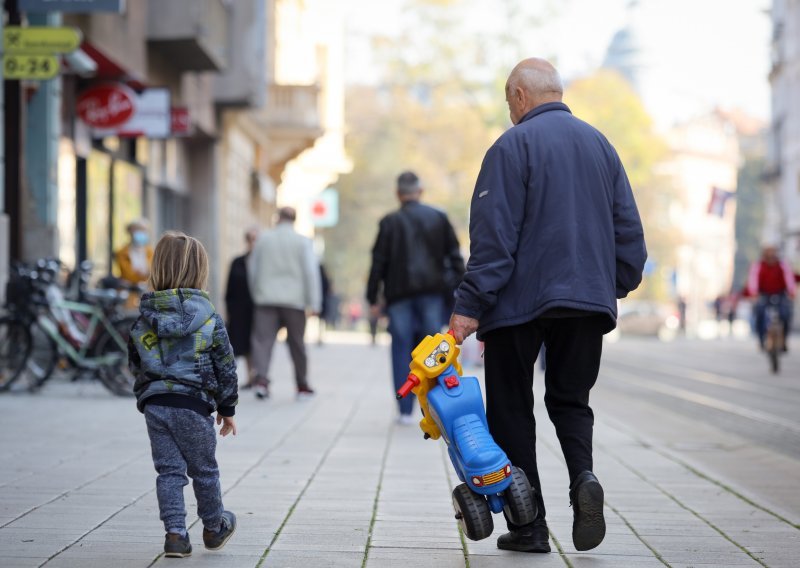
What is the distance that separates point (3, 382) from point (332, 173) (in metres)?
39.9

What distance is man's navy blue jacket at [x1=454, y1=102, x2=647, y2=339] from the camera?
5.31 metres

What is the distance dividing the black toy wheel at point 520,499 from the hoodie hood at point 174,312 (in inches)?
50.8

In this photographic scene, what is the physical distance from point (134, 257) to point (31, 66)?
3152 millimetres

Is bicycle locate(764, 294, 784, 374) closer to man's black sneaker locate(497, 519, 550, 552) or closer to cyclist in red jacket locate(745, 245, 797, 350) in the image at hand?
cyclist in red jacket locate(745, 245, 797, 350)

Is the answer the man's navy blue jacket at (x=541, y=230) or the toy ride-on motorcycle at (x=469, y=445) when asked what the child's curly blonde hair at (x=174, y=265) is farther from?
the man's navy blue jacket at (x=541, y=230)

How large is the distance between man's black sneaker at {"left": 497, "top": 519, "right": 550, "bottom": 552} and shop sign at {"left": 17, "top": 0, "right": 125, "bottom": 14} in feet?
29.1

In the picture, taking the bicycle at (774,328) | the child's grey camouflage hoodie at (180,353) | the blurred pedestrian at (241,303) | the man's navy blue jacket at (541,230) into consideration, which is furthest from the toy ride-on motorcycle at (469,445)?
the bicycle at (774,328)

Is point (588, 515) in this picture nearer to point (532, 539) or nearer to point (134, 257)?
point (532, 539)

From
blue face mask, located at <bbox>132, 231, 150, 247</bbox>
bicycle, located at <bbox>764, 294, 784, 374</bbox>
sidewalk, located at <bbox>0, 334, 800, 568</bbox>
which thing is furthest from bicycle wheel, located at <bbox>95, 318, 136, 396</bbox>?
bicycle, located at <bbox>764, 294, 784, 374</bbox>

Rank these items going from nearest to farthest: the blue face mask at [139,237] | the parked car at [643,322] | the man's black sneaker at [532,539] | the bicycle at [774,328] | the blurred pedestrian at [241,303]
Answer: the man's black sneaker at [532,539]
the blurred pedestrian at [241,303]
the blue face mask at [139,237]
the bicycle at [774,328]
the parked car at [643,322]

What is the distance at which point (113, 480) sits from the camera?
728cm

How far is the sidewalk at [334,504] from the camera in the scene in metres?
5.38

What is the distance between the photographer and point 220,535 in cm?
536

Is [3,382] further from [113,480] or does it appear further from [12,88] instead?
[113,480]
